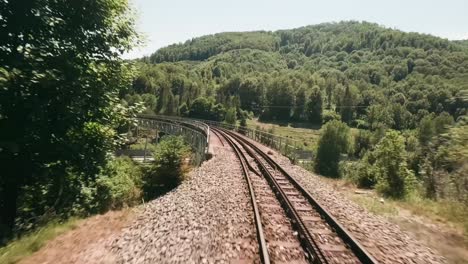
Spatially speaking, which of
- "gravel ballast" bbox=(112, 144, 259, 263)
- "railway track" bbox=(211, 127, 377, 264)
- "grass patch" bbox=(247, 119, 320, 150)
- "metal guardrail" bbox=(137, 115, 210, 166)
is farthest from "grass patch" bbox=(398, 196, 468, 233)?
"grass patch" bbox=(247, 119, 320, 150)

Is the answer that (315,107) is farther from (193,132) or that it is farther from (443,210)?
(443,210)

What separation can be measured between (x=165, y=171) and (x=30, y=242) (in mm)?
12258

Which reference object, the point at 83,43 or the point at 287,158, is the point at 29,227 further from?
the point at 287,158

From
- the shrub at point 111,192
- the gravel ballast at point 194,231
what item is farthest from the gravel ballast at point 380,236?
the shrub at point 111,192

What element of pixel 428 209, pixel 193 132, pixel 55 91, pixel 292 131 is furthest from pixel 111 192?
pixel 292 131

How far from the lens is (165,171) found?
65.2 feet

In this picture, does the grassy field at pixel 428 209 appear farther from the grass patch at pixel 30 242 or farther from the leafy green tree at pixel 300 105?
the leafy green tree at pixel 300 105

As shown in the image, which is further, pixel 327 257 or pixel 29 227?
pixel 29 227

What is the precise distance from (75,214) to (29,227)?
66.9 inches

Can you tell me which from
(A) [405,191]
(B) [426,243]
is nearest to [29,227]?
(B) [426,243]

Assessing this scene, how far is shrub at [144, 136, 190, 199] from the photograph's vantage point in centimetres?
1953

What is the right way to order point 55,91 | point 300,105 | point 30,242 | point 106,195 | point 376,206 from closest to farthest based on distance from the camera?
point 30,242, point 55,91, point 106,195, point 376,206, point 300,105

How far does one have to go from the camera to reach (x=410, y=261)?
25.7ft

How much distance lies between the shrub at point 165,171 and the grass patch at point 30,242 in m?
10.1
